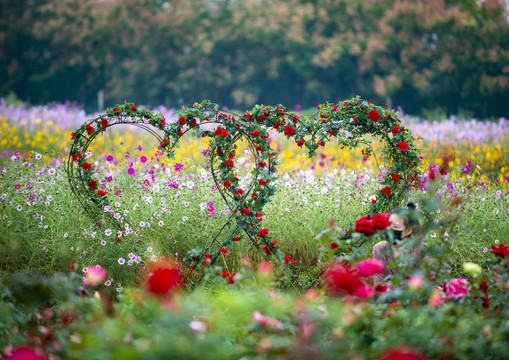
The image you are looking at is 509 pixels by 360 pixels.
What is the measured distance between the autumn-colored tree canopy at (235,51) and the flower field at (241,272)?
1022 centimetres

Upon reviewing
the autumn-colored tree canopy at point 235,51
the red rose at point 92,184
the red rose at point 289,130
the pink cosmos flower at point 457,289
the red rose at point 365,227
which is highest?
the autumn-colored tree canopy at point 235,51

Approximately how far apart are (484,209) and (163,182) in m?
3.29

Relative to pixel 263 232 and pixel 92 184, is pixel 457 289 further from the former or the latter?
pixel 92 184

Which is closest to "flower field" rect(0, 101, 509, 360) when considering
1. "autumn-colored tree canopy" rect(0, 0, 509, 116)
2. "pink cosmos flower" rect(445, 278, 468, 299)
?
"pink cosmos flower" rect(445, 278, 468, 299)

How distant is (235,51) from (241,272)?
1768 cm

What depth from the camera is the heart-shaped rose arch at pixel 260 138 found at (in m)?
3.66

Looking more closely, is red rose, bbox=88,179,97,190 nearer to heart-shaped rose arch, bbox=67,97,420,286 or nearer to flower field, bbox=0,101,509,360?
heart-shaped rose arch, bbox=67,97,420,286

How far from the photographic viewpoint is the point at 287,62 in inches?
745

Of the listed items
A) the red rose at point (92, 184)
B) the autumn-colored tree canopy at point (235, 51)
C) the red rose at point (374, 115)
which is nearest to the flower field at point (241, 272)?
the red rose at point (92, 184)

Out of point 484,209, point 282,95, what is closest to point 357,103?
point 484,209

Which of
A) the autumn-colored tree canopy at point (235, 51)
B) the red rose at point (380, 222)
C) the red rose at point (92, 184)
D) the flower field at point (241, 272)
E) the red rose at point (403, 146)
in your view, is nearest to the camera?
the flower field at point (241, 272)

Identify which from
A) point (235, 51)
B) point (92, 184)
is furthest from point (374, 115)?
point (235, 51)

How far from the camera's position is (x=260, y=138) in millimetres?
3684

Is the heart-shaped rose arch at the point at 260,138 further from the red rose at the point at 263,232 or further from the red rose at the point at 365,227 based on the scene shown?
the red rose at the point at 365,227
